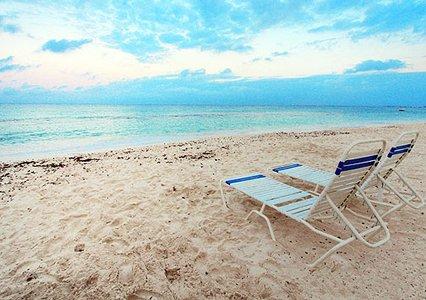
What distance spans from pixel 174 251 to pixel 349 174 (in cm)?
236

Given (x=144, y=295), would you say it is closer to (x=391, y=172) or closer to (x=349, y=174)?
(x=349, y=174)

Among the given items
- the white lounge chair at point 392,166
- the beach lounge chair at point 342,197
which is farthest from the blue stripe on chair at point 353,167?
the white lounge chair at point 392,166

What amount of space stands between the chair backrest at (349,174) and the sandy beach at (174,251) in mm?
718

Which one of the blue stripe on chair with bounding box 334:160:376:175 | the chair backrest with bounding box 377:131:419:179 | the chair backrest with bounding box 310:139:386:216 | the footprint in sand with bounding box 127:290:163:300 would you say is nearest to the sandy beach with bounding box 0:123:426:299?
the footprint in sand with bounding box 127:290:163:300

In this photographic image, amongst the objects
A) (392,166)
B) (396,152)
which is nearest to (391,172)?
(392,166)

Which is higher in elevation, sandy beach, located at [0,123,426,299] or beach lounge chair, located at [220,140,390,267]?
beach lounge chair, located at [220,140,390,267]

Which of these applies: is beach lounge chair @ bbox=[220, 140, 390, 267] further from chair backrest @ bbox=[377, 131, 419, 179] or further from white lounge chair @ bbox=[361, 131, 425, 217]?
chair backrest @ bbox=[377, 131, 419, 179]

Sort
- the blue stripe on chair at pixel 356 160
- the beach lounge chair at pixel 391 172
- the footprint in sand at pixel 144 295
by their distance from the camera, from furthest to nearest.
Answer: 1. the beach lounge chair at pixel 391 172
2. the blue stripe on chair at pixel 356 160
3. the footprint in sand at pixel 144 295

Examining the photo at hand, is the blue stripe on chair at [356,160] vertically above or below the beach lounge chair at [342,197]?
above

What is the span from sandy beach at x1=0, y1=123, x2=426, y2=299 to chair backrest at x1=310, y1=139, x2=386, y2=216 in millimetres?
718

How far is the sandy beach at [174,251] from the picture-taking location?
3.15 m

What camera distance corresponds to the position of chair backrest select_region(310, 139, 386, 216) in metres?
3.35

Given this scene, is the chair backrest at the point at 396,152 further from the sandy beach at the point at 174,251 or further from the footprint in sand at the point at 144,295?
the footprint in sand at the point at 144,295

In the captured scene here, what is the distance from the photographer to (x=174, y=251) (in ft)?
12.5
